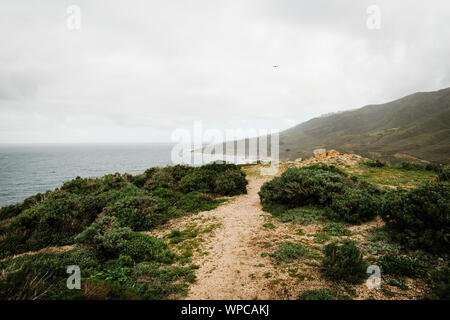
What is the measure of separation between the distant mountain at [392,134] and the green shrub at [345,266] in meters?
60.8

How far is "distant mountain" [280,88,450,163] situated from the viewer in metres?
61.5

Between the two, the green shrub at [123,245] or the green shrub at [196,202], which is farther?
the green shrub at [196,202]

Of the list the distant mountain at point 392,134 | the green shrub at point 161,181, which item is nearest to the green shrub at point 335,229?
the green shrub at point 161,181

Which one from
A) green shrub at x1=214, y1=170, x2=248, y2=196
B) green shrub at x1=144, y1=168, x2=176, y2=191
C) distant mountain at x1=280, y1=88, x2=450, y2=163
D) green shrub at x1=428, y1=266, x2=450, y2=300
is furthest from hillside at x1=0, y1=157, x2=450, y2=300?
distant mountain at x1=280, y1=88, x2=450, y2=163

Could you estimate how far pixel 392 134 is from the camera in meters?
88.8

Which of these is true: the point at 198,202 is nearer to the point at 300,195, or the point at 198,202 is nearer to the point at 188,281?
the point at 300,195

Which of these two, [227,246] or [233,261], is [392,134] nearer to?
[227,246]

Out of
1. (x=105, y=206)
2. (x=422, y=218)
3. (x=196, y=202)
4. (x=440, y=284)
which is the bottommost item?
(x=196, y=202)

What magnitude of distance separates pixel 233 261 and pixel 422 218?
590cm

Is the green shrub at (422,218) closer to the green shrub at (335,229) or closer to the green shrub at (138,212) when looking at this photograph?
the green shrub at (335,229)

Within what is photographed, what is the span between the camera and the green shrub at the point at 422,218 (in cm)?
505

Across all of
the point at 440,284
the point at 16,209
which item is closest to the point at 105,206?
the point at 16,209
